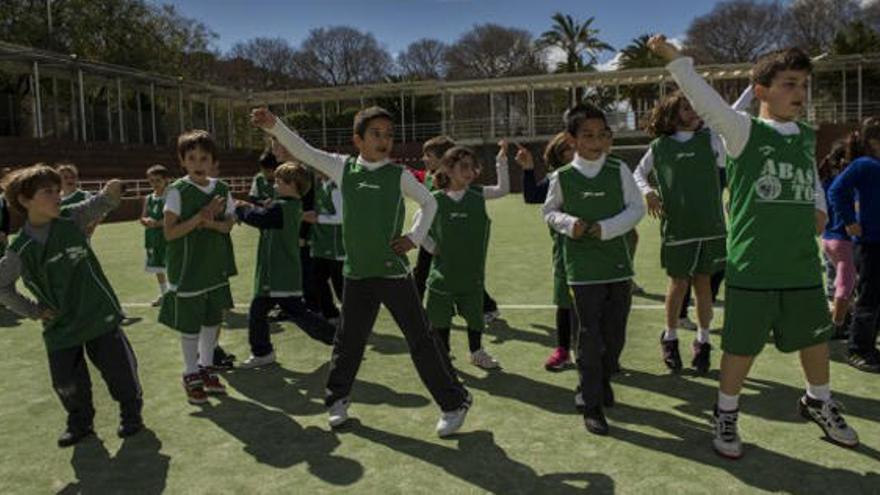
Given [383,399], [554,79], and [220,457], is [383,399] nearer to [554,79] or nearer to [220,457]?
[220,457]

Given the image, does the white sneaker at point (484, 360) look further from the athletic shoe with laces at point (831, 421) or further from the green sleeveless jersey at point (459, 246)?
the athletic shoe with laces at point (831, 421)

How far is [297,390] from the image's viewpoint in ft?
16.6

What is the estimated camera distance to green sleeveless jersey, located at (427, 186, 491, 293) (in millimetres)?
5371

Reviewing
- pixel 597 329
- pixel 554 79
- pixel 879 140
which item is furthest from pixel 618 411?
pixel 554 79

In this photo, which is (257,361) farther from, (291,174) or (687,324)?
(687,324)

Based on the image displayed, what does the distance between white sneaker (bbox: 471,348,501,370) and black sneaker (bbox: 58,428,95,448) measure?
262 cm

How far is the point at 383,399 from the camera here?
4812 millimetres

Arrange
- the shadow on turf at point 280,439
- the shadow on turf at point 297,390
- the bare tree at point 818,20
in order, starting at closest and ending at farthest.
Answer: the shadow on turf at point 280,439, the shadow on turf at point 297,390, the bare tree at point 818,20

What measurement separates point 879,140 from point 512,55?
64194 millimetres

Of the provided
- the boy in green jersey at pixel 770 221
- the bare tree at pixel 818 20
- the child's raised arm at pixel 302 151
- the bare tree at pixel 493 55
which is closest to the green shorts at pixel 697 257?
the boy in green jersey at pixel 770 221

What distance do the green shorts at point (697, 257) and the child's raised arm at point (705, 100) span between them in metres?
1.45

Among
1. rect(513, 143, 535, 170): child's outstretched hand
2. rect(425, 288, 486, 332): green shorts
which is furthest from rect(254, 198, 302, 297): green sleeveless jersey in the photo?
rect(513, 143, 535, 170): child's outstretched hand

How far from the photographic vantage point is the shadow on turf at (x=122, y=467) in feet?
11.7

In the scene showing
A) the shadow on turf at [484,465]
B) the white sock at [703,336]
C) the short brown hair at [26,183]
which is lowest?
the shadow on turf at [484,465]
